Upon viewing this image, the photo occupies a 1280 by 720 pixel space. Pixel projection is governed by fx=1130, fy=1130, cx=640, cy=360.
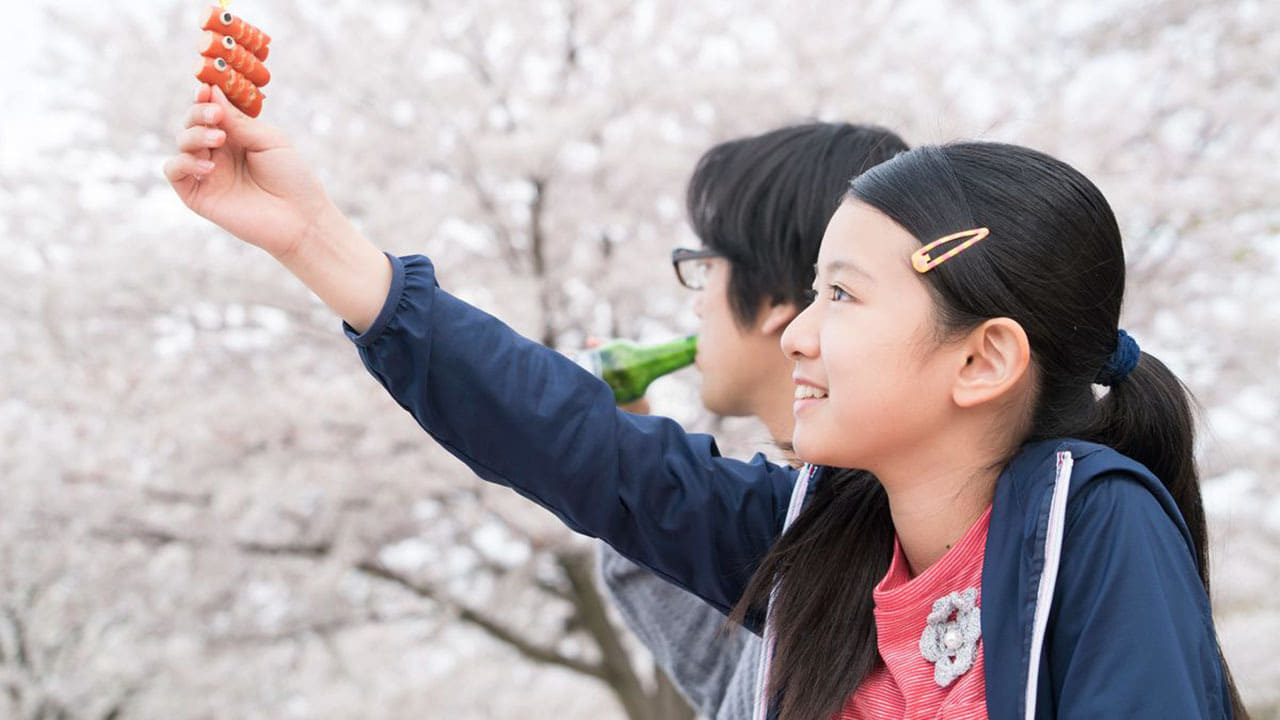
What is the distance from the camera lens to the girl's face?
1217 mm

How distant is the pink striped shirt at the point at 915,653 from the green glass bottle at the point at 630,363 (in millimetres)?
1137

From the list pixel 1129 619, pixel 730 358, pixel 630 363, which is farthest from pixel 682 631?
pixel 1129 619

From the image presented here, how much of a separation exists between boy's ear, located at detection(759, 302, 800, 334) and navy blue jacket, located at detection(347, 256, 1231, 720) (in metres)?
0.33

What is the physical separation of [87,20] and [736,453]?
148 inches

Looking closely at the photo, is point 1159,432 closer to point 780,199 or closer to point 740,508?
point 740,508

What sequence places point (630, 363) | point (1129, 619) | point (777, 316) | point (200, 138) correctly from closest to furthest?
point (1129, 619)
point (200, 138)
point (777, 316)
point (630, 363)

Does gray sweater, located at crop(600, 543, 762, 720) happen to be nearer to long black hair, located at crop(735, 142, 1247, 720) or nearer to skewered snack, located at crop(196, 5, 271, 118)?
long black hair, located at crop(735, 142, 1247, 720)

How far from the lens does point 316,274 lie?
1.24 metres

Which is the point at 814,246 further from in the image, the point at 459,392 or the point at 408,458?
the point at 408,458

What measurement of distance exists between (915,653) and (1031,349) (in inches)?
14.2

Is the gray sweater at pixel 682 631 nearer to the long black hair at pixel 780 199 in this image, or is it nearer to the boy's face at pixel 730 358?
the boy's face at pixel 730 358

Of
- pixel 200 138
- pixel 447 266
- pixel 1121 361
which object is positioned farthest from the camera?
pixel 447 266

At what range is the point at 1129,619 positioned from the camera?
1.00 metres

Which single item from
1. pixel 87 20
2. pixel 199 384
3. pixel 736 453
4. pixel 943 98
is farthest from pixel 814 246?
pixel 87 20
